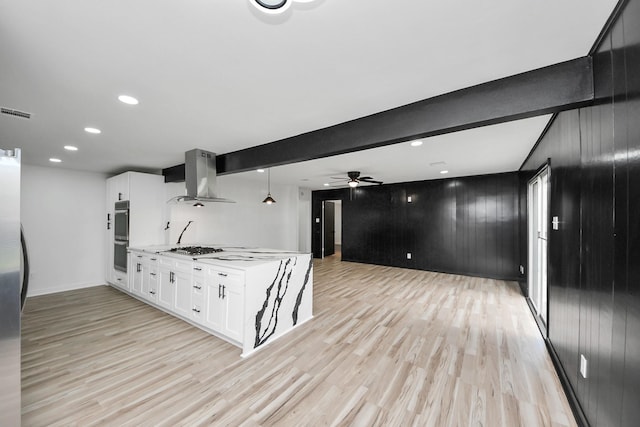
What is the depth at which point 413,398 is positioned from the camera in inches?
77.1

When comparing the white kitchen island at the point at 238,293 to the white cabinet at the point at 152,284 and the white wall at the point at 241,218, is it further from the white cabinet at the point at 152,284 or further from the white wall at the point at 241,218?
the white wall at the point at 241,218

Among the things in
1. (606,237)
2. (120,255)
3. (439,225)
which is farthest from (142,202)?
(439,225)

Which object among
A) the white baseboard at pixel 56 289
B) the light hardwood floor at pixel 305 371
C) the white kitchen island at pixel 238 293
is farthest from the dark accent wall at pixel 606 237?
the white baseboard at pixel 56 289

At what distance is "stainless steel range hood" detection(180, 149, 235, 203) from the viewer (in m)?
3.57

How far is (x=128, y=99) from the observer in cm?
209

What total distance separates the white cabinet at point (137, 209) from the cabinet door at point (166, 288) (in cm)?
114

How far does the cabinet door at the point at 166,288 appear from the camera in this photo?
11.4 feet

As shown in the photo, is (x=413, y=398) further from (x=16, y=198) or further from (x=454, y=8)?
(x=16, y=198)

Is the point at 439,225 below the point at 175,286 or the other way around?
the other way around

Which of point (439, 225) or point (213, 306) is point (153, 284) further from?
point (439, 225)

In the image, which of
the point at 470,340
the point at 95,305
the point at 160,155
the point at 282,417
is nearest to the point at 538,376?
the point at 470,340

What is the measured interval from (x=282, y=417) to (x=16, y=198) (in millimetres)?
2039

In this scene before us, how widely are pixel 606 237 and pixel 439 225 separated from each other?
5133mm

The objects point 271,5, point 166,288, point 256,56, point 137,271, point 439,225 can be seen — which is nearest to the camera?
point 271,5
